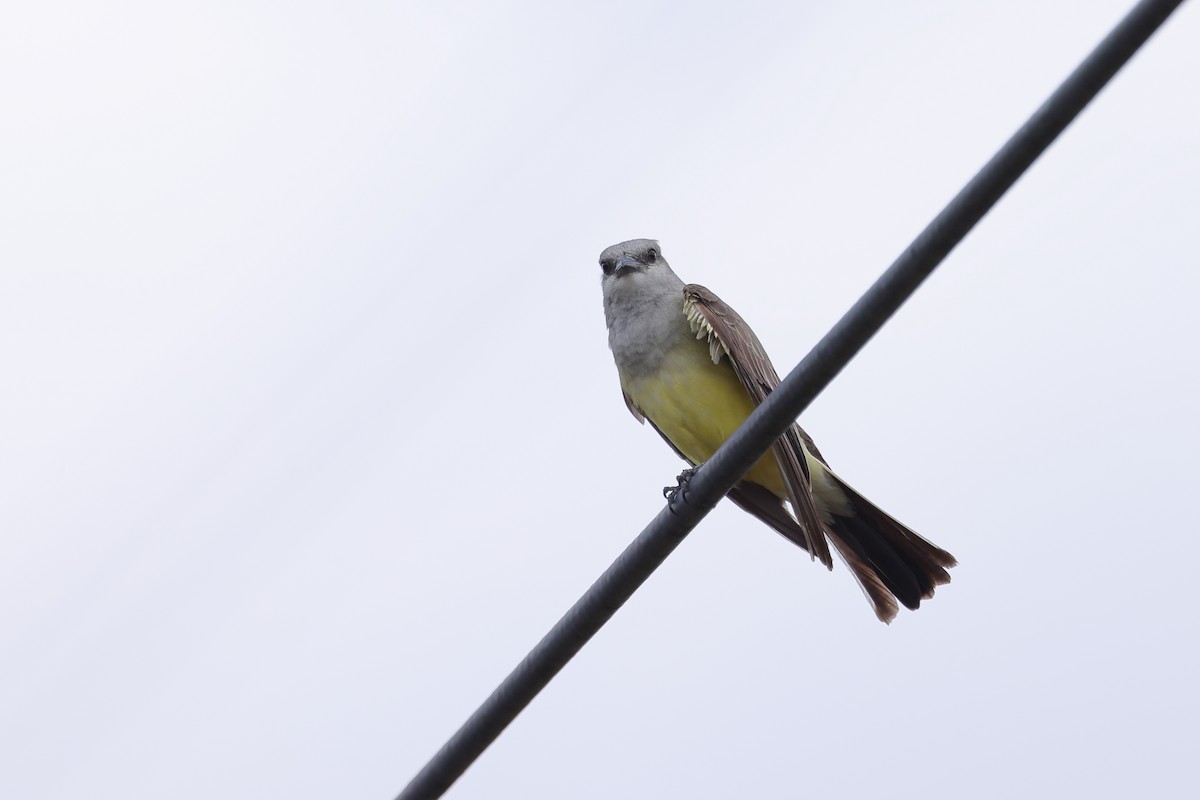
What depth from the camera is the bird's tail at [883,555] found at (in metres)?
6.38

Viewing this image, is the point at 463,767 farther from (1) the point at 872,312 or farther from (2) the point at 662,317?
(2) the point at 662,317

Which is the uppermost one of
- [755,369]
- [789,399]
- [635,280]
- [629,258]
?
[629,258]

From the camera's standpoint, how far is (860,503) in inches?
264

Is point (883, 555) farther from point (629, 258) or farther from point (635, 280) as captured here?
point (629, 258)

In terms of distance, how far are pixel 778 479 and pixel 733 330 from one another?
2.58 feet

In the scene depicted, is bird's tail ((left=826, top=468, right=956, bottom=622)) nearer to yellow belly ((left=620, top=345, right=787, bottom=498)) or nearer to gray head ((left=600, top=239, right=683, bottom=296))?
yellow belly ((left=620, top=345, right=787, bottom=498))

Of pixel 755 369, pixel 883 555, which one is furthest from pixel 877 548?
pixel 755 369

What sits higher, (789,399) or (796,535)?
(796,535)

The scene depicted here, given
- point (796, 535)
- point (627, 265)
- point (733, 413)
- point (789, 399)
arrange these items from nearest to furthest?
point (789, 399), point (733, 413), point (796, 535), point (627, 265)

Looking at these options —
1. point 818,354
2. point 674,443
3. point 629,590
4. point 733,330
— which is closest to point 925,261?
point 818,354

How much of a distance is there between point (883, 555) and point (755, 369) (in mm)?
1119

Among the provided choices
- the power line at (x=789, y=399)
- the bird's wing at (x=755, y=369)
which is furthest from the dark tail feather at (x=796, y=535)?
the power line at (x=789, y=399)

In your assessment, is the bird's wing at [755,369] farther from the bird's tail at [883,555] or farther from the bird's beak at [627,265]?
the bird's beak at [627,265]

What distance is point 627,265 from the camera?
290 inches
